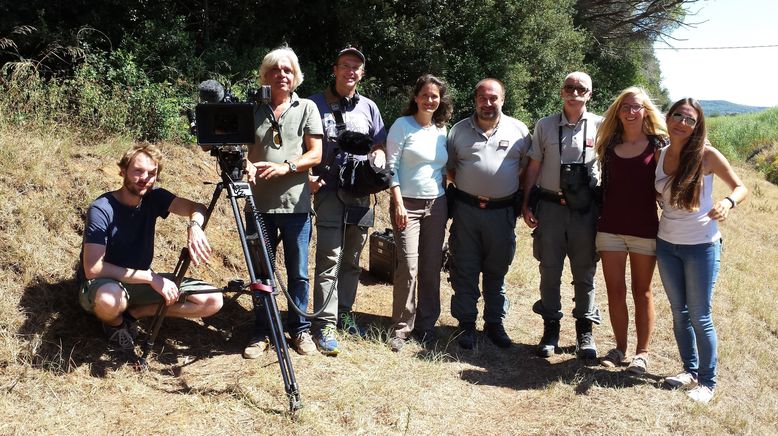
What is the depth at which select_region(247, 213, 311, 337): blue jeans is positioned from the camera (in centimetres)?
398

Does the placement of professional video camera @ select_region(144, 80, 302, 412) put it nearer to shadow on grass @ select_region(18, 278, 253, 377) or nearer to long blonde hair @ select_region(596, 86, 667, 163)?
shadow on grass @ select_region(18, 278, 253, 377)

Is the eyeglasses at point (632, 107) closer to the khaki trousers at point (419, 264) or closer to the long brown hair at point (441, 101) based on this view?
the long brown hair at point (441, 101)

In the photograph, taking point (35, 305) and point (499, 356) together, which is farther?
point (499, 356)

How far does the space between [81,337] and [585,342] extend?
3308mm

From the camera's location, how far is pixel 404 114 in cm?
437

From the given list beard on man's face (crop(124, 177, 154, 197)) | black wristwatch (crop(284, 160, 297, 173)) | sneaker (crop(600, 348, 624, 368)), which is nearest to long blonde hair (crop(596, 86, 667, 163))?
sneaker (crop(600, 348, 624, 368))

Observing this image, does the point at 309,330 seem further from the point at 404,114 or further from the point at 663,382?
the point at 663,382

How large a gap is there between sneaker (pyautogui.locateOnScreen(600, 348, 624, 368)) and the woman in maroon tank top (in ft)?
1.13

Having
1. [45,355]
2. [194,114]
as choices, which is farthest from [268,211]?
[45,355]

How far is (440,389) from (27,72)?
5.17 meters

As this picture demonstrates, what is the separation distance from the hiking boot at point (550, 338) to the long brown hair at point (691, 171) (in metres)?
1.35

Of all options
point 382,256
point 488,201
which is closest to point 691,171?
point 488,201

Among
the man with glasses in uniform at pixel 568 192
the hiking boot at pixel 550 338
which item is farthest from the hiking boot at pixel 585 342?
the hiking boot at pixel 550 338

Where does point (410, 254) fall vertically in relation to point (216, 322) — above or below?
Answer: above
